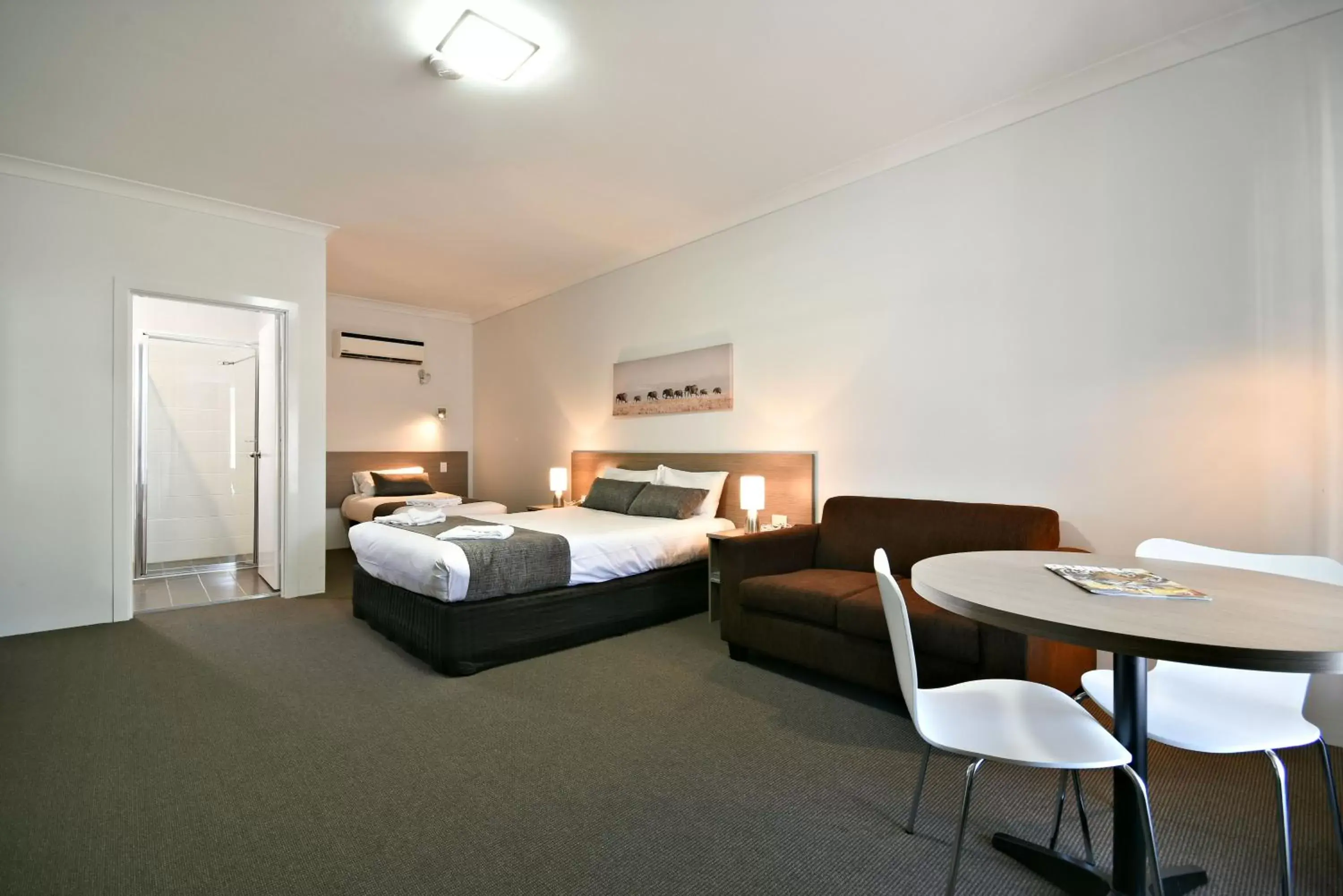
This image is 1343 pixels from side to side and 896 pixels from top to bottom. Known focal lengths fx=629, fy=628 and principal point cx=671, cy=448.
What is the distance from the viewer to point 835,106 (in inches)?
122

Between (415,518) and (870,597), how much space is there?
8.98ft

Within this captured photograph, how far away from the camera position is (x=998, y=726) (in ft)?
4.80

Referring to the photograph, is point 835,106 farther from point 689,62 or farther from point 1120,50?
point 1120,50

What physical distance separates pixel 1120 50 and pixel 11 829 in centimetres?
479

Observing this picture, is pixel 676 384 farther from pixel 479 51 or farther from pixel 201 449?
pixel 201 449

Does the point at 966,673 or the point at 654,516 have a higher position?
the point at 654,516

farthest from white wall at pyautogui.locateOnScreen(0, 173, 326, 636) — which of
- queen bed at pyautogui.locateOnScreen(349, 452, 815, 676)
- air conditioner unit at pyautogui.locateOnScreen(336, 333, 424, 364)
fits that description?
air conditioner unit at pyautogui.locateOnScreen(336, 333, 424, 364)

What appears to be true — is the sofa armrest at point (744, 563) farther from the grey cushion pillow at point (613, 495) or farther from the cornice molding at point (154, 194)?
the cornice molding at point (154, 194)

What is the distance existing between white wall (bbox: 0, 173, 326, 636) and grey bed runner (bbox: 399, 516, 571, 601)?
2.17 metres

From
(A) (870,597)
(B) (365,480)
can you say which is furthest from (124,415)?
(A) (870,597)

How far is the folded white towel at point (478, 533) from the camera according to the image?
330 cm

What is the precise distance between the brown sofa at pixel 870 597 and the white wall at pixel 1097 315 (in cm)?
26

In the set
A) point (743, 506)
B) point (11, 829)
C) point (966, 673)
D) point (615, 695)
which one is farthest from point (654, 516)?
point (11, 829)

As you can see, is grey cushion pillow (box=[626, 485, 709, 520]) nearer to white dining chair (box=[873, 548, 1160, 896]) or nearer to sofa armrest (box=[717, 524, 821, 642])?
sofa armrest (box=[717, 524, 821, 642])
